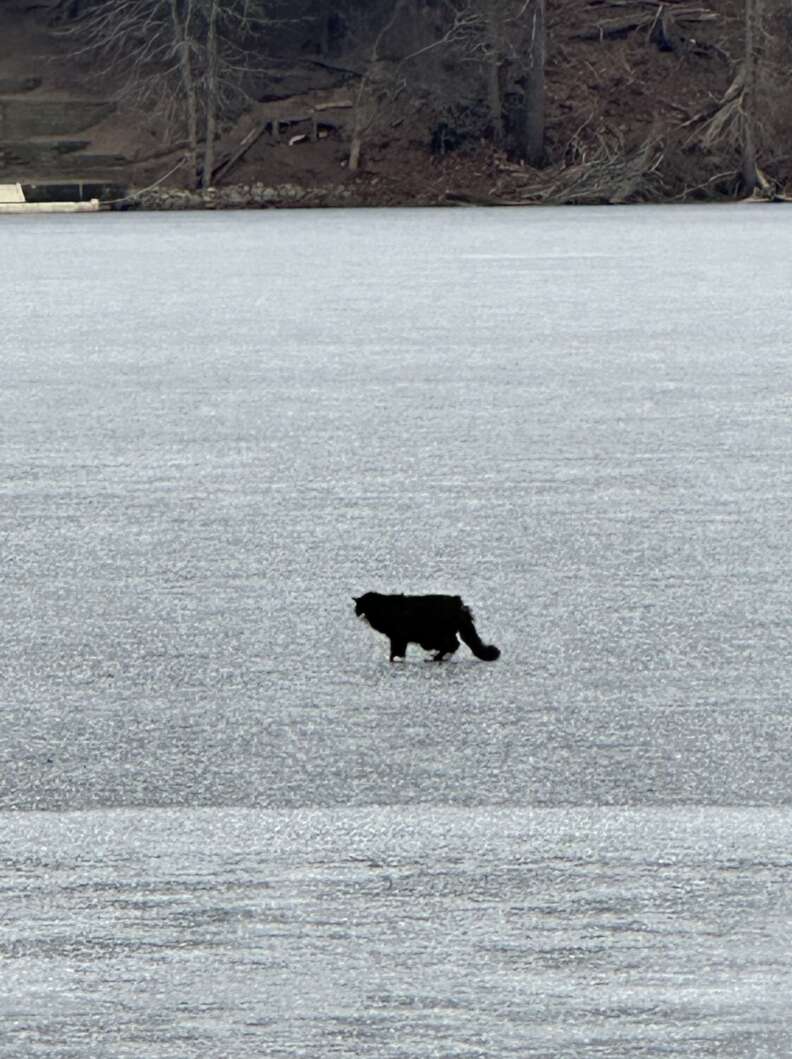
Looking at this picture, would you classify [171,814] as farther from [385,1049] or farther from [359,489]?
[359,489]

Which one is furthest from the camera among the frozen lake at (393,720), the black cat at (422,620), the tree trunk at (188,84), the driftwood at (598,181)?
the tree trunk at (188,84)

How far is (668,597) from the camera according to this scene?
661 centimetres

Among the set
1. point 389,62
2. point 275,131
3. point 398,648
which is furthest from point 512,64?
point 398,648

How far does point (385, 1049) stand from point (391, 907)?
0.62 m

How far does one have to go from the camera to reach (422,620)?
5.68m

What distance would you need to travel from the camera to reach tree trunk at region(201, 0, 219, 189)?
153 feet

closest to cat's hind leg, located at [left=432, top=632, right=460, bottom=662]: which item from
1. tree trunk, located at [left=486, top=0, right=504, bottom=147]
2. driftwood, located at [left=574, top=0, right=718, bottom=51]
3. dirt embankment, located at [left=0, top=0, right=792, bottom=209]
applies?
dirt embankment, located at [left=0, top=0, right=792, bottom=209]

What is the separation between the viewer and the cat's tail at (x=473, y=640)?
570cm

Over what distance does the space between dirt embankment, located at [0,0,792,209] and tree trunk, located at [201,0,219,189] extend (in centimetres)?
43

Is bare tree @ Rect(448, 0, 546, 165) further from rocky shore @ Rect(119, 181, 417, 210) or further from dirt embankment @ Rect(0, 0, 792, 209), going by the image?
rocky shore @ Rect(119, 181, 417, 210)

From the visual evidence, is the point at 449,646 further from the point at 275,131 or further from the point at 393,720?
the point at 275,131

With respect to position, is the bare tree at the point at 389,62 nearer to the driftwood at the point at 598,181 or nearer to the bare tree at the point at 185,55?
Result: the bare tree at the point at 185,55

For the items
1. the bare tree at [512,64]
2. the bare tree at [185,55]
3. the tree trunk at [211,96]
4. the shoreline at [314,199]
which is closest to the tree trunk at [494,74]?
the bare tree at [512,64]

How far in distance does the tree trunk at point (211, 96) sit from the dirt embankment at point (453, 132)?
1.40ft
